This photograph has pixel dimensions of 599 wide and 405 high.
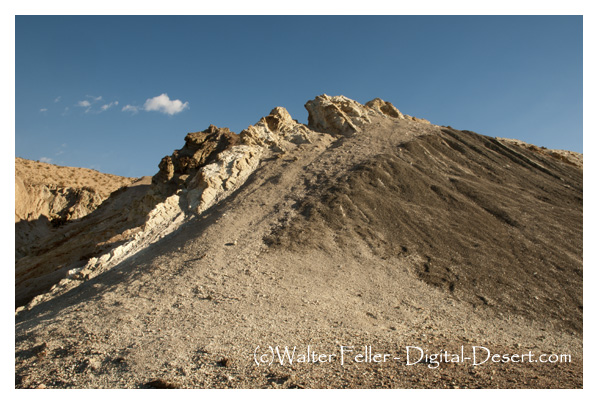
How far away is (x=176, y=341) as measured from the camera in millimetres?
7512

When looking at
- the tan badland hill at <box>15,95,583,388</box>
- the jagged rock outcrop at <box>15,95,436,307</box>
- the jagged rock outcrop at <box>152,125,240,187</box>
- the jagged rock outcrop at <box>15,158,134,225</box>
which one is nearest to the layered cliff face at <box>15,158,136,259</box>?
the jagged rock outcrop at <box>15,158,134,225</box>

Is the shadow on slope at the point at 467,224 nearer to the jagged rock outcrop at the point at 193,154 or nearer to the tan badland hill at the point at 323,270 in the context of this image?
the tan badland hill at the point at 323,270

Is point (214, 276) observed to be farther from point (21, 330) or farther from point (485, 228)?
point (485, 228)

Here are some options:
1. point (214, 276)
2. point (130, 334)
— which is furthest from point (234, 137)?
point (130, 334)

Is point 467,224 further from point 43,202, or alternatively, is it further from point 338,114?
point 43,202

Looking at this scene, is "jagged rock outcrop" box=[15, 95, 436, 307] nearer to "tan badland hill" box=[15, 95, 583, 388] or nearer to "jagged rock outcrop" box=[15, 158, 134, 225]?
"tan badland hill" box=[15, 95, 583, 388]

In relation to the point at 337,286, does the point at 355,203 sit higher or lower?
higher

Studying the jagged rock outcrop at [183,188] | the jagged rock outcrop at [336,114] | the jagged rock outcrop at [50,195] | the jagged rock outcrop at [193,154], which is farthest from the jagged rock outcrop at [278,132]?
the jagged rock outcrop at [50,195]

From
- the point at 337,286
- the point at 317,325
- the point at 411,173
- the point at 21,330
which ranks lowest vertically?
the point at 21,330

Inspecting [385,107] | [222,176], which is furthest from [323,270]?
[385,107]

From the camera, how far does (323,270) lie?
11.8m

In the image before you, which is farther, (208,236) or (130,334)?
(208,236)

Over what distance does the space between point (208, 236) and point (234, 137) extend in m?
11.3

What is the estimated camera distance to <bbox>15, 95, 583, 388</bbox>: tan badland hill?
6727 mm
